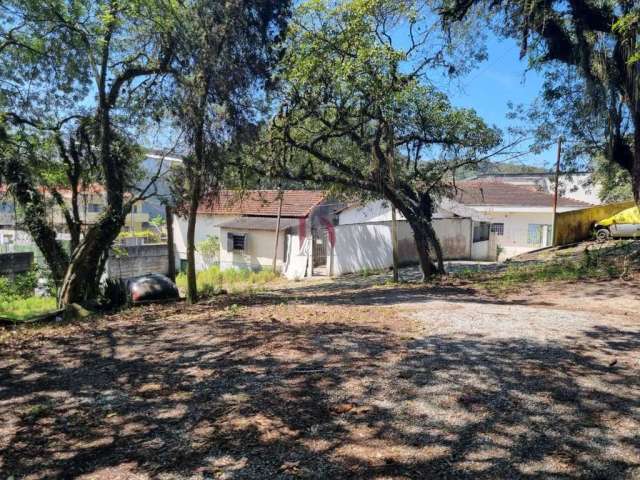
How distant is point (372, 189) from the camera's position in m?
12.4

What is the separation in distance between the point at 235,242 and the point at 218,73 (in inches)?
588

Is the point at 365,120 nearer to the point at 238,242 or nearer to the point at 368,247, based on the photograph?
the point at 368,247

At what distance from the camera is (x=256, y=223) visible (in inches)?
882

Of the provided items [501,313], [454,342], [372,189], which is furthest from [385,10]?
[454,342]

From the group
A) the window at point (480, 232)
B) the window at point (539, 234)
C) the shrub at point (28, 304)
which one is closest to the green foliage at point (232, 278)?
the shrub at point (28, 304)

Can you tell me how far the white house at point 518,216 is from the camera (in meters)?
26.0

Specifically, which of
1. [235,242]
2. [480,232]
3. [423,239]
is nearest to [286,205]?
[235,242]

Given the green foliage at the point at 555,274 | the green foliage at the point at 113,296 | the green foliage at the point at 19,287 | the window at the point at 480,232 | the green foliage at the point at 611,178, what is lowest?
the green foliage at the point at 19,287

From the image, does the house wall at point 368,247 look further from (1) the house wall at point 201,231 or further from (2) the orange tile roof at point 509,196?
(2) the orange tile roof at point 509,196

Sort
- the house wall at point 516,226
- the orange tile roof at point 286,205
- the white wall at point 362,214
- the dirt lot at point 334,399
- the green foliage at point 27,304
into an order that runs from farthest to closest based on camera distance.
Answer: the house wall at point 516,226 → the orange tile roof at point 286,205 → the white wall at point 362,214 → the green foliage at point 27,304 → the dirt lot at point 334,399

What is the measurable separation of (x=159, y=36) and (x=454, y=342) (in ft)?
25.1

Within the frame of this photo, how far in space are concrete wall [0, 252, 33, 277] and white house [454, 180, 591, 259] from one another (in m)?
20.2

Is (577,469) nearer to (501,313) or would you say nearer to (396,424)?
(396,424)

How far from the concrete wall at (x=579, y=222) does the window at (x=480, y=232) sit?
12.4 feet
